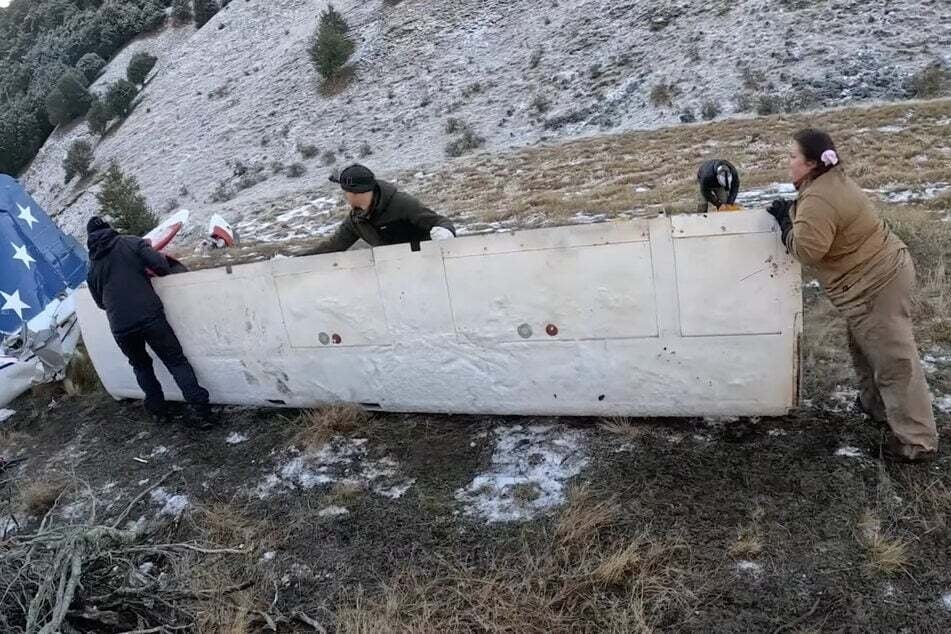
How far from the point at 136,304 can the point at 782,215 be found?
13.6ft

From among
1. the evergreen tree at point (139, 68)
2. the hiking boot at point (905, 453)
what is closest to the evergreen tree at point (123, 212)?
the hiking boot at point (905, 453)

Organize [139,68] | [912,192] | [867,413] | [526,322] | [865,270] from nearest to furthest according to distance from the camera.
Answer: [865,270] → [867,413] → [526,322] → [912,192] → [139,68]

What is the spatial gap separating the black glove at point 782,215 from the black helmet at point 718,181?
1.61 ft

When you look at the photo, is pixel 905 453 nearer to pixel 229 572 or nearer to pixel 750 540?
pixel 750 540

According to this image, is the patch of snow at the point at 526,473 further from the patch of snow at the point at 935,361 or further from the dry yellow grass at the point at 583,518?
the patch of snow at the point at 935,361

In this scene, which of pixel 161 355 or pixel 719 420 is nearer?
pixel 719 420

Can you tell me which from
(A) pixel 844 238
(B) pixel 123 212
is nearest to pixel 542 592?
(A) pixel 844 238

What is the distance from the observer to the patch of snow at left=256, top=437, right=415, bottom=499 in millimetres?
3648

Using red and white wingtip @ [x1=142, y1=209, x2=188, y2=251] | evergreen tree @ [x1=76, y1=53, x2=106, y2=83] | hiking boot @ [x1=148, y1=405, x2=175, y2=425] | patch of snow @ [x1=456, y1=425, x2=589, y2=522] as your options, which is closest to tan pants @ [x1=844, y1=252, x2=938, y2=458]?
patch of snow @ [x1=456, y1=425, x2=589, y2=522]

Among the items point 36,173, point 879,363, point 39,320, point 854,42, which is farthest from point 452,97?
point 36,173

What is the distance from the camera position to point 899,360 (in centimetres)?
294

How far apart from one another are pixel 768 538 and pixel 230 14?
118 feet

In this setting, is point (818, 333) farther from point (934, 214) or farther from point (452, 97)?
point (452, 97)

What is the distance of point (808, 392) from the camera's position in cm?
376
